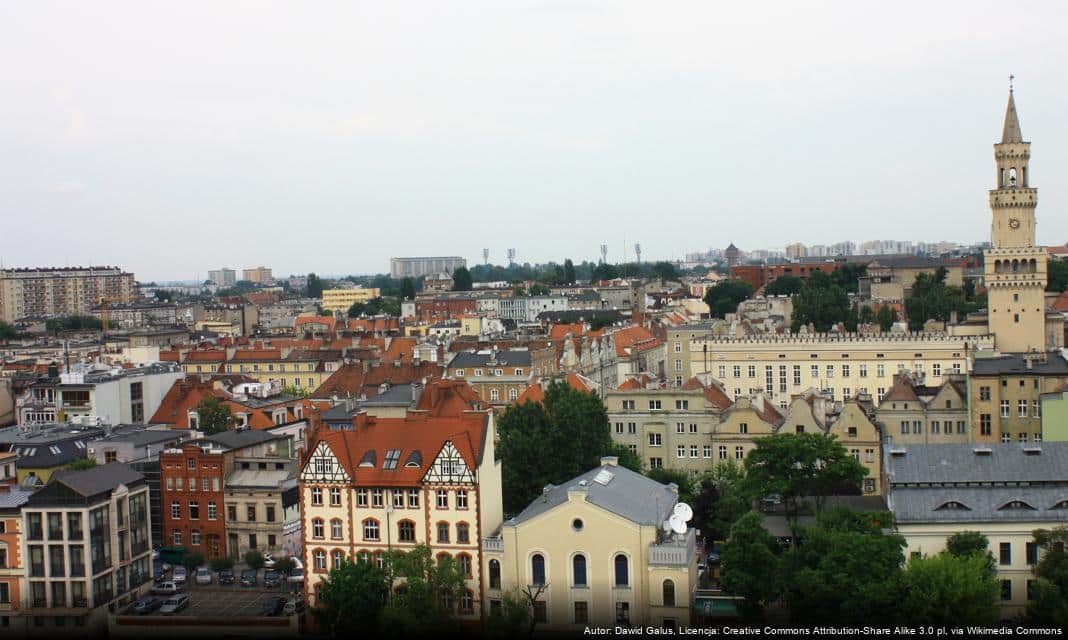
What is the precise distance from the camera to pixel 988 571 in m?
34.7

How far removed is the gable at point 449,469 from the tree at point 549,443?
9038 mm

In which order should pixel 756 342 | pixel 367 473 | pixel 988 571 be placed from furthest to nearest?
1. pixel 756 342
2. pixel 367 473
3. pixel 988 571

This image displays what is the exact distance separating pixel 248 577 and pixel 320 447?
855 cm

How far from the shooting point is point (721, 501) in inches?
1729

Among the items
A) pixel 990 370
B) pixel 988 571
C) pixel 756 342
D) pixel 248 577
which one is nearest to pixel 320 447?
pixel 248 577

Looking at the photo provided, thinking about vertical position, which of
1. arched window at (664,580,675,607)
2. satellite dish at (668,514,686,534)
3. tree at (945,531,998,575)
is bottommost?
arched window at (664,580,675,607)

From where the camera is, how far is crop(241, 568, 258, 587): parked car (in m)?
45.4

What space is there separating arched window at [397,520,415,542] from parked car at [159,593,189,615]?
888cm

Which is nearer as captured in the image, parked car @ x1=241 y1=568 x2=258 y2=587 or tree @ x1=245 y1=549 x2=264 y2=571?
parked car @ x1=241 y1=568 x2=258 y2=587

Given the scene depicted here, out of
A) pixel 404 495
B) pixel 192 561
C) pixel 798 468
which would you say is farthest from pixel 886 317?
pixel 404 495

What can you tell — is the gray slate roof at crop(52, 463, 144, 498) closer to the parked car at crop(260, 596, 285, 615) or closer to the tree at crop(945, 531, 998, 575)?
the parked car at crop(260, 596, 285, 615)

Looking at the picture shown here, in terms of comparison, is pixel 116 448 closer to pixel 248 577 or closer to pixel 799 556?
pixel 248 577

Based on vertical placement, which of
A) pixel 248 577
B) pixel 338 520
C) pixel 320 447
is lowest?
pixel 248 577

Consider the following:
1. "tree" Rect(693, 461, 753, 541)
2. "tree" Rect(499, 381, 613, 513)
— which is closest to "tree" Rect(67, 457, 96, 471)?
"tree" Rect(499, 381, 613, 513)
